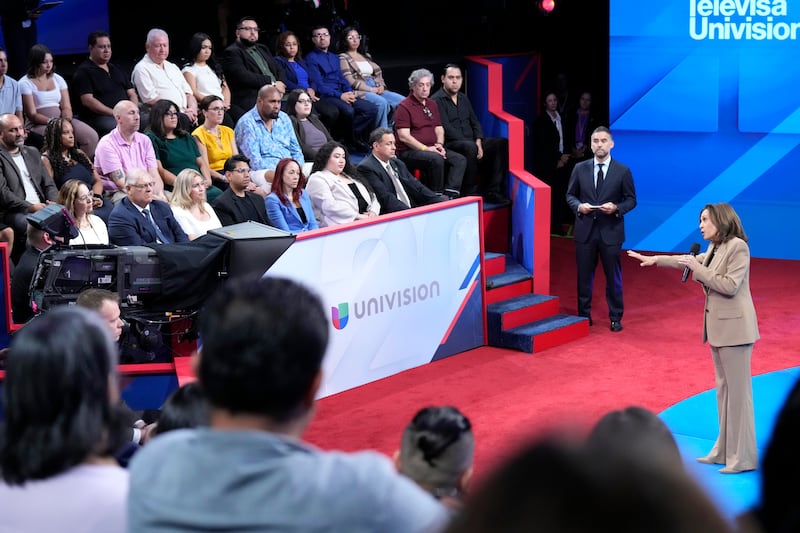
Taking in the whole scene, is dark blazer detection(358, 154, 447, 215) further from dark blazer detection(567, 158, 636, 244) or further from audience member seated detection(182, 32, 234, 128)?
audience member seated detection(182, 32, 234, 128)

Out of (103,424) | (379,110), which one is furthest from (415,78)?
(103,424)

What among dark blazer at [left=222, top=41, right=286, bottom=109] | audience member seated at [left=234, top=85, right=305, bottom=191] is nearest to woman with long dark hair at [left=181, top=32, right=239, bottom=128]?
dark blazer at [left=222, top=41, right=286, bottom=109]

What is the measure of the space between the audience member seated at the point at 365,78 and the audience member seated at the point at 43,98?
127 inches

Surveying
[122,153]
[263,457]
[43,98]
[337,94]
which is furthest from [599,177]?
[263,457]

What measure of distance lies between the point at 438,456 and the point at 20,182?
6.07 m

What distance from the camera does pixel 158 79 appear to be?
9.67 meters

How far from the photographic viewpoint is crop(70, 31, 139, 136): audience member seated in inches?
373

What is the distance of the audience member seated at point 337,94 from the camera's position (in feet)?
36.8

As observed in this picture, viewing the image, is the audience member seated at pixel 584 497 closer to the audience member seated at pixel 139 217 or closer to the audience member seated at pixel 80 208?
the audience member seated at pixel 80 208

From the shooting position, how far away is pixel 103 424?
1.84 meters

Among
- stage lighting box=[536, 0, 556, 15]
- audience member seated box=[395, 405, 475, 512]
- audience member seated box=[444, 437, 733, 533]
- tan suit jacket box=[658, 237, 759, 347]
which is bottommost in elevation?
tan suit jacket box=[658, 237, 759, 347]

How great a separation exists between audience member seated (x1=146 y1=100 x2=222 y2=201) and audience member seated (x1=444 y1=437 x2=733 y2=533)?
8103 mm

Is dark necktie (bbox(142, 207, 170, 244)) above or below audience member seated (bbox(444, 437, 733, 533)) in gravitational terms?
below

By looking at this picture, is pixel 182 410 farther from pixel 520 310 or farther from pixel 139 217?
pixel 520 310
